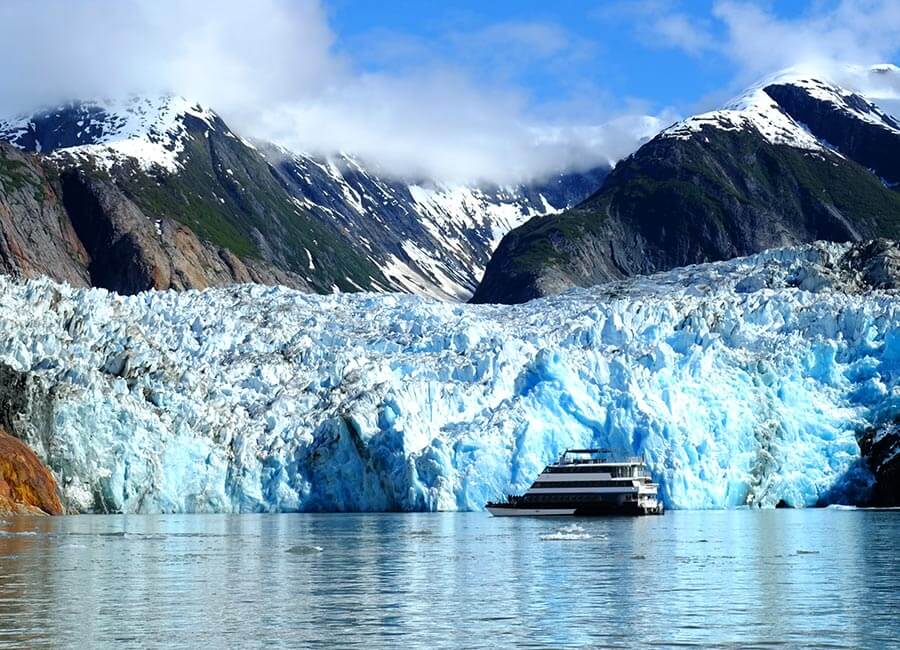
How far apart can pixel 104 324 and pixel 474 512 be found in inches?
883

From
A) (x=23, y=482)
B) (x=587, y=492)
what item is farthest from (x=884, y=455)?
(x=23, y=482)

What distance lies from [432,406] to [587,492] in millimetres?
9968

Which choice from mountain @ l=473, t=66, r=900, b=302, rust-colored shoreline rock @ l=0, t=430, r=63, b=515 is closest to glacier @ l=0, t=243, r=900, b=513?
rust-colored shoreline rock @ l=0, t=430, r=63, b=515

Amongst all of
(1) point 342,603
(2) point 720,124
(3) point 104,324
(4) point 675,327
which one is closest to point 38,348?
(3) point 104,324

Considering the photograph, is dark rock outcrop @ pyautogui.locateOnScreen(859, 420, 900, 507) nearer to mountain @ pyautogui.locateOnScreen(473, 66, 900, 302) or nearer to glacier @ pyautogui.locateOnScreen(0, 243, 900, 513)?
glacier @ pyautogui.locateOnScreen(0, 243, 900, 513)

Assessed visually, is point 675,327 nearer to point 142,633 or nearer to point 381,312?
point 381,312

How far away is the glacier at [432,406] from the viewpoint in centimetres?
6756

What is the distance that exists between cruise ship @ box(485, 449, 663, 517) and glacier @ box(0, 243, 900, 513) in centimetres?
288

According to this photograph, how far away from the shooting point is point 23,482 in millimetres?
62438

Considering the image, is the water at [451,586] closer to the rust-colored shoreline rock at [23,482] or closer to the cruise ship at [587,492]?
the rust-colored shoreline rock at [23,482]

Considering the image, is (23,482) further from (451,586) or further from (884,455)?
(884,455)

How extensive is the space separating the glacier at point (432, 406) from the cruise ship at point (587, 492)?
2.88 m

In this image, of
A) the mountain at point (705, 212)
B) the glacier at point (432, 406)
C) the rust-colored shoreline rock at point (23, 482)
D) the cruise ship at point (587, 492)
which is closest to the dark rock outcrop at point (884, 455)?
the glacier at point (432, 406)

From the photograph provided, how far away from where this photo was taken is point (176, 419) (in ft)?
225
